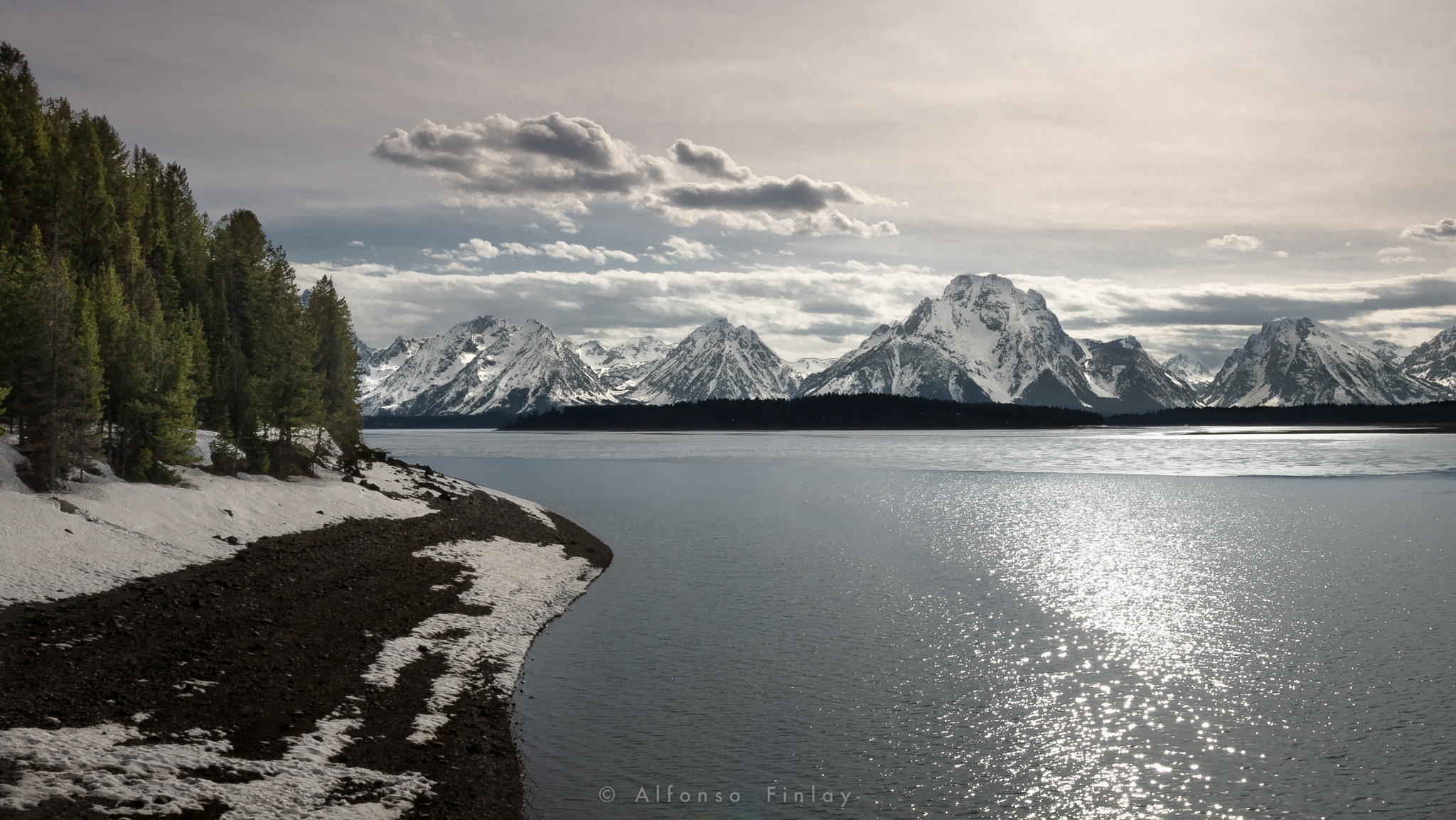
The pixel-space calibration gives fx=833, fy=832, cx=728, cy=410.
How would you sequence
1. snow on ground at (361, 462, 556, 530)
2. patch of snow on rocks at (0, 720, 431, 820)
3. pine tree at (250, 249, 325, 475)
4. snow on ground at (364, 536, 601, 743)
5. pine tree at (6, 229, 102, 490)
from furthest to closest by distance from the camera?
snow on ground at (361, 462, 556, 530), pine tree at (250, 249, 325, 475), pine tree at (6, 229, 102, 490), snow on ground at (364, 536, 601, 743), patch of snow on rocks at (0, 720, 431, 820)

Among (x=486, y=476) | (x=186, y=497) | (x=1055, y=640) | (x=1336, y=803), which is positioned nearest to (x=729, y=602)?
(x=1055, y=640)

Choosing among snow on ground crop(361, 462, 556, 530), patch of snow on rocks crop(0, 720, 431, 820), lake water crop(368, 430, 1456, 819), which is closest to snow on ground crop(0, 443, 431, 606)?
patch of snow on rocks crop(0, 720, 431, 820)

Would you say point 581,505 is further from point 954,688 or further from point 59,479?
point 954,688

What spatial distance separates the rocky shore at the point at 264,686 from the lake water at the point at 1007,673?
2.05 m

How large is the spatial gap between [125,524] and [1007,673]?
3339 cm

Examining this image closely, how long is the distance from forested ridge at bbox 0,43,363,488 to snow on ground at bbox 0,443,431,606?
7.50 ft

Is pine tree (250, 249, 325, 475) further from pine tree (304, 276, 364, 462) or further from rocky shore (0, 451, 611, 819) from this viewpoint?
rocky shore (0, 451, 611, 819)

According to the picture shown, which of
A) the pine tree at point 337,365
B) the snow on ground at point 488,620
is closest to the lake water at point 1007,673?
the snow on ground at point 488,620

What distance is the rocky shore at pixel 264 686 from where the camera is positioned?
1584 cm

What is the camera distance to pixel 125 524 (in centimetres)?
3278

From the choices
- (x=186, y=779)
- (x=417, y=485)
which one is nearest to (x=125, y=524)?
(x=186, y=779)

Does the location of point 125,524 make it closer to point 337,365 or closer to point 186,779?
point 186,779

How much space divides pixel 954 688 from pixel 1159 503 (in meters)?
62.6

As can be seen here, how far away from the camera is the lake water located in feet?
59.9
